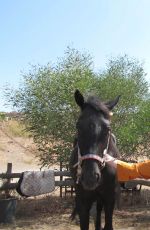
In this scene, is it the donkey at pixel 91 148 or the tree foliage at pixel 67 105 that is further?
the tree foliage at pixel 67 105

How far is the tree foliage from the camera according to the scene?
33.8 feet

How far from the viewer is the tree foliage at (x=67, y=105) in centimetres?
1030

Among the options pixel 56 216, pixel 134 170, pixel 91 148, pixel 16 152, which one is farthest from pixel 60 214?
pixel 16 152

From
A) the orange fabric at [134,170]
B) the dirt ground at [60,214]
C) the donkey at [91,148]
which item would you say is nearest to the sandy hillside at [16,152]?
the dirt ground at [60,214]

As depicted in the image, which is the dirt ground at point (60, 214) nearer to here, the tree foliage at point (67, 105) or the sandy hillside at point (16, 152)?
the tree foliage at point (67, 105)

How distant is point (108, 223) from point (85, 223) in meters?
0.38

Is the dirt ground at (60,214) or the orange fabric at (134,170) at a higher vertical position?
the orange fabric at (134,170)

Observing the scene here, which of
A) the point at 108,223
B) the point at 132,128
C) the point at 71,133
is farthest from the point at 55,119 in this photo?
the point at 108,223

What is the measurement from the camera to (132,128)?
33.2 ft

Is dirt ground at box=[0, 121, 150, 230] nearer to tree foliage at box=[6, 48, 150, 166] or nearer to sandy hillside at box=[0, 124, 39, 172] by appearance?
tree foliage at box=[6, 48, 150, 166]

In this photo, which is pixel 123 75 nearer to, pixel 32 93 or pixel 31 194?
pixel 32 93

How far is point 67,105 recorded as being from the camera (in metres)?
10.4

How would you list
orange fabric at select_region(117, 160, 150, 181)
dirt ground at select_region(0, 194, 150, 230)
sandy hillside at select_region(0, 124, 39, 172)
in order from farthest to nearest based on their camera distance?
sandy hillside at select_region(0, 124, 39, 172) → dirt ground at select_region(0, 194, 150, 230) → orange fabric at select_region(117, 160, 150, 181)

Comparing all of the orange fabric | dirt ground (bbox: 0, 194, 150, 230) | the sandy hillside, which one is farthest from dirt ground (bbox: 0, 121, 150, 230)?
the sandy hillside
